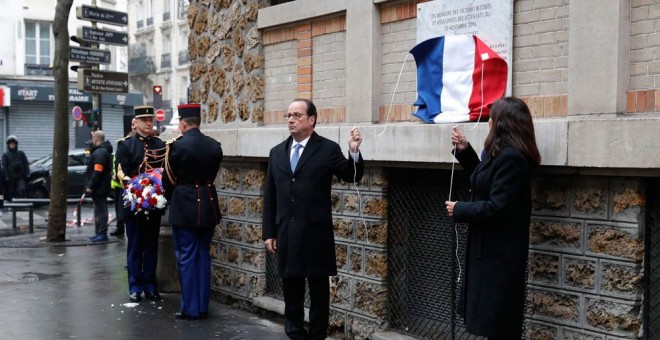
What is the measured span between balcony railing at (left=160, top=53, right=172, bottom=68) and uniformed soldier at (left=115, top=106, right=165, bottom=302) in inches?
2496

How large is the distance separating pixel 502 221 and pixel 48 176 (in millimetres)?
20781

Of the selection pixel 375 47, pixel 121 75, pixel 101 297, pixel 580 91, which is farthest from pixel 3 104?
pixel 580 91

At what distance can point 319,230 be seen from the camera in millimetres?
6426

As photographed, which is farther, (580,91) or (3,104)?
(3,104)

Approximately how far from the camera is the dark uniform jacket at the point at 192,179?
8164 mm

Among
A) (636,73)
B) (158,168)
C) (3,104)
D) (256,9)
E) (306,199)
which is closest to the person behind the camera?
(636,73)

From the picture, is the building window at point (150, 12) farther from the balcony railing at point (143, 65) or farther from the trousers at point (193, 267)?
the trousers at point (193, 267)

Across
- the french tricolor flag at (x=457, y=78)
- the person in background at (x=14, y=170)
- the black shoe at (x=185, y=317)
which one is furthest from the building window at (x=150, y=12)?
the french tricolor flag at (x=457, y=78)

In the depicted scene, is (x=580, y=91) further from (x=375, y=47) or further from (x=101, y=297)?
(x=101, y=297)

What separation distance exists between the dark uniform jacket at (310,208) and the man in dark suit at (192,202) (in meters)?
1.84

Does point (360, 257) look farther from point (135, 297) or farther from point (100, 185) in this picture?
point (100, 185)

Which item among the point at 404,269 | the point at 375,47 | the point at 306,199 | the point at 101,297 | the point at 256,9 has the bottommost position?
the point at 101,297

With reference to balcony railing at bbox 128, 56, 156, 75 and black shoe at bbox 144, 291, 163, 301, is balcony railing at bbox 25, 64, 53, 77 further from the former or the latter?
balcony railing at bbox 128, 56, 156, 75

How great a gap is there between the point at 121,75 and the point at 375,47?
1133cm
